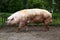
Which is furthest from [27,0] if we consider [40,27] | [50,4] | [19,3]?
[40,27]

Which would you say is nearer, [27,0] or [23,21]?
[23,21]

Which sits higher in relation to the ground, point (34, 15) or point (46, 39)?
point (34, 15)

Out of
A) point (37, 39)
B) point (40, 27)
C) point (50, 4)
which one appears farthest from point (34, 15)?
point (50, 4)

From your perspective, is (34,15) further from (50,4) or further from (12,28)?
(50,4)

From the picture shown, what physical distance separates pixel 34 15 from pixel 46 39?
9.21 ft

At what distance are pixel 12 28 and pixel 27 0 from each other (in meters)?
14.8

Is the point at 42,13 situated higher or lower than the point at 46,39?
higher

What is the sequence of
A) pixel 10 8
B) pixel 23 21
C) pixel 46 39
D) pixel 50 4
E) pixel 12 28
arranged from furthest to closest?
1. pixel 10 8
2. pixel 50 4
3. pixel 12 28
4. pixel 23 21
5. pixel 46 39

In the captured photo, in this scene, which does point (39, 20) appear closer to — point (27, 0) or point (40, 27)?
point (40, 27)

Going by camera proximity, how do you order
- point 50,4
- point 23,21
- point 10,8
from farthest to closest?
point 10,8 < point 50,4 < point 23,21

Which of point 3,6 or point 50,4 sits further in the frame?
point 3,6

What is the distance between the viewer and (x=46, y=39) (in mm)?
10664

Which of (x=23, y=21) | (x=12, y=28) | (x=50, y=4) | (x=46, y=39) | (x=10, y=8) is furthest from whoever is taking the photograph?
(x=10, y=8)

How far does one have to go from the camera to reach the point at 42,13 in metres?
13.4
